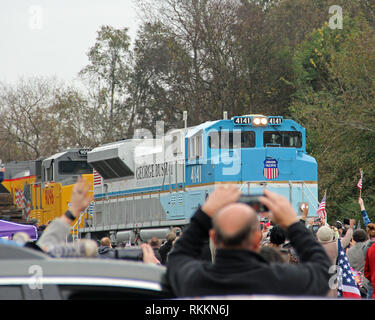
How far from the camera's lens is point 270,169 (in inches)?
798

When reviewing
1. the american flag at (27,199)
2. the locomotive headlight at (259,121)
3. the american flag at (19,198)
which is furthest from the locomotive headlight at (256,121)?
the american flag at (19,198)

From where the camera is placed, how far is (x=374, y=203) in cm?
2786

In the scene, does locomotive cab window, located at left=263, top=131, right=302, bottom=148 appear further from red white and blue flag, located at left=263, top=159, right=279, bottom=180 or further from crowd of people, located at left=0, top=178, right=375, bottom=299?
crowd of people, located at left=0, top=178, right=375, bottom=299

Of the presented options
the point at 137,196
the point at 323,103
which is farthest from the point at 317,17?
the point at 137,196

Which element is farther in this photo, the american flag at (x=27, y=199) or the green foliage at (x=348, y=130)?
the american flag at (x=27, y=199)

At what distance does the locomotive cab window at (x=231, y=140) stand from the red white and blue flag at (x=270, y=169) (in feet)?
2.03

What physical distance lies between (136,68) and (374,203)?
27.0 m

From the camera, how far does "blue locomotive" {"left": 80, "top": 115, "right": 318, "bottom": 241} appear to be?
20.0 m

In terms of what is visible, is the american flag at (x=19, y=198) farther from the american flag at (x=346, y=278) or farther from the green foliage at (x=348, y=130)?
the american flag at (x=346, y=278)

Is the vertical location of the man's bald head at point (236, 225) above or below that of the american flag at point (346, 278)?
above

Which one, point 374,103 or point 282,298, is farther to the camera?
point 374,103

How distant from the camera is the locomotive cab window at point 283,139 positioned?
20.6m

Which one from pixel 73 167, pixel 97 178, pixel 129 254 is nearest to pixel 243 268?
pixel 129 254

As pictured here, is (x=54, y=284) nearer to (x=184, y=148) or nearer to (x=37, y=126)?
(x=184, y=148)
